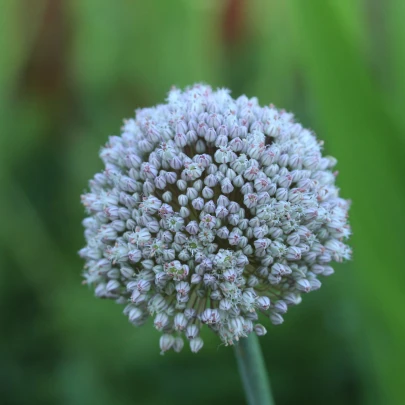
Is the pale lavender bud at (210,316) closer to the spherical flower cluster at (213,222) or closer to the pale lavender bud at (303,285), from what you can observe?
the spherical flower cluster at (213,222)

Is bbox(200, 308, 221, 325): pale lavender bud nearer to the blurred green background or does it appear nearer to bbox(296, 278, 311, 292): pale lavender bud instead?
bbox(296, 278, 311, 292): pale lavender bud

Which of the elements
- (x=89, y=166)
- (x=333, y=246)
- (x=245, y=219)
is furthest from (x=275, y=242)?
(x=89, y=166)

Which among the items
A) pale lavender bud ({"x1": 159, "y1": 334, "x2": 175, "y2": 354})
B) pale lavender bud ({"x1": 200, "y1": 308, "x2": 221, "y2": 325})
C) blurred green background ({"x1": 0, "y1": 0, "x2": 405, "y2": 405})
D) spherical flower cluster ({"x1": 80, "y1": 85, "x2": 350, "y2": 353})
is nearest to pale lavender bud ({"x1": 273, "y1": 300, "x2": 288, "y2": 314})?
spherical flower cluster ({"x1": 80, "y1": 85, "x2": 350, "y2": 353})

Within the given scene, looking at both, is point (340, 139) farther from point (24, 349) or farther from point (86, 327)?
point (24, 349)

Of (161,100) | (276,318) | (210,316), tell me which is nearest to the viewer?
(210,316)

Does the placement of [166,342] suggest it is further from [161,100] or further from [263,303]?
[161,100]

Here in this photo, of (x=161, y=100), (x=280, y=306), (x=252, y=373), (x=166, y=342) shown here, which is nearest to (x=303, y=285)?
(x=280, y=306)
